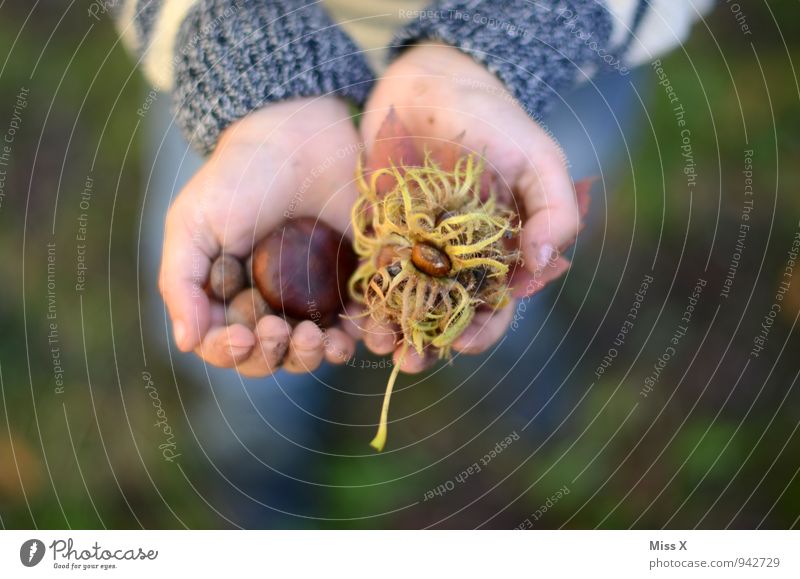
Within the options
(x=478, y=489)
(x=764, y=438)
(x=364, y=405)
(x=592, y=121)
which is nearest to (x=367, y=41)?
(x=592, y=121)

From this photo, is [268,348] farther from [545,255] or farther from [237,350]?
[545,255]

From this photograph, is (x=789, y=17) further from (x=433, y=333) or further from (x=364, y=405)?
(x=364, y=405)
